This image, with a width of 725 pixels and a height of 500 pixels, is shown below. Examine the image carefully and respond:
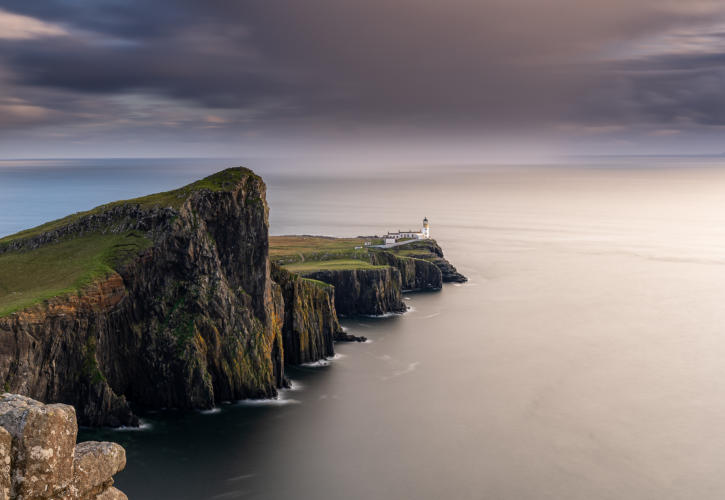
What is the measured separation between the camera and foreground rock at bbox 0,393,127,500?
835 centimetres

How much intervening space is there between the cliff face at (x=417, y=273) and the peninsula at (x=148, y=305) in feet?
267

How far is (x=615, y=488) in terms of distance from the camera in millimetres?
65500

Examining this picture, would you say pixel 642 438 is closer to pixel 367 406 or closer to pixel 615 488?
pixel 615 488

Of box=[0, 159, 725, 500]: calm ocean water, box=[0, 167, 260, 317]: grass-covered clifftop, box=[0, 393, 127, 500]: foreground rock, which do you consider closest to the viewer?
box=[0, 393, 127, 500]: foreground rock

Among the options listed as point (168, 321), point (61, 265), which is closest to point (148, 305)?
point (168, 321)

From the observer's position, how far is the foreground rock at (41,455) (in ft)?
27.4

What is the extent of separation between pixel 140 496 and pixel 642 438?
60.6 meters

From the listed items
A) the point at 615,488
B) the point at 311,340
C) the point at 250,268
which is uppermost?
the point at 250,268

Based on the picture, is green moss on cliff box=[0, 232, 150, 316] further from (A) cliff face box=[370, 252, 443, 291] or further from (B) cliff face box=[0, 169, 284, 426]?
(A) cliff face box=[370, 252, 443, 291]

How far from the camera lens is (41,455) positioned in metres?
8.52

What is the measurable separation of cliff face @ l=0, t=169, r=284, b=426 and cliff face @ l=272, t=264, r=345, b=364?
9292 millimetres

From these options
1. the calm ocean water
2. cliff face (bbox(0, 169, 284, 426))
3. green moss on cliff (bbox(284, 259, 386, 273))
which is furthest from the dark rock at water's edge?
cliff face (bbox(0, 169, 284, 426))

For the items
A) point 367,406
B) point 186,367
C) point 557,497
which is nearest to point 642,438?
point 557,497

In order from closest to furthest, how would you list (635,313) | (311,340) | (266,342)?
(266,342) → (311,340) → (635,313)
